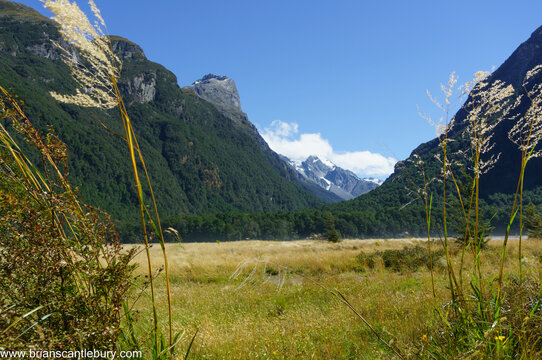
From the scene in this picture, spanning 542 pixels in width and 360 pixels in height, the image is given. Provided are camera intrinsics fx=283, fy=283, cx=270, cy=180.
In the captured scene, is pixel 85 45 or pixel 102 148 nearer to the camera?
pixel 85 45

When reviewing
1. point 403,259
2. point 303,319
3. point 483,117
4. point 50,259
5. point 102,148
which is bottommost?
point 403,259

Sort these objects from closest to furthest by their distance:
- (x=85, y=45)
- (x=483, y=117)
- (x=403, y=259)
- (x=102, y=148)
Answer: (x=85, y=45) < (x=483, y=117) < (x=403, y=259) < (x=102, y=148)

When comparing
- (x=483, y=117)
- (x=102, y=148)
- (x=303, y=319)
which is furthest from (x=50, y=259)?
(x=102, y=148)

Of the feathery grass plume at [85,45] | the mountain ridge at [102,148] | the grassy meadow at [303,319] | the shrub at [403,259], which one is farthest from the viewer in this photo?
the mountain ridge at [102,148]

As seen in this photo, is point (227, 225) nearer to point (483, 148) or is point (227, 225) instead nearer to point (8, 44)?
point (483, 148)

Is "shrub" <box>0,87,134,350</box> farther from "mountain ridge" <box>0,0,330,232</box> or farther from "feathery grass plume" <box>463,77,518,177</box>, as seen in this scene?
"mountain ridge" <box>0,0,330,232</box>

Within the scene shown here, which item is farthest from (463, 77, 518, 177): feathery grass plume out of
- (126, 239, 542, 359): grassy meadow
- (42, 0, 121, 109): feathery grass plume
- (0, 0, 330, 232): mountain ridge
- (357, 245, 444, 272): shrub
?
(0, 0, 330, 232): mountain ridge

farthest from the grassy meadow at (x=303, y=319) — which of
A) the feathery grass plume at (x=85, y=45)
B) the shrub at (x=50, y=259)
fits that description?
the feathery grass plume at (x=85, y=45)

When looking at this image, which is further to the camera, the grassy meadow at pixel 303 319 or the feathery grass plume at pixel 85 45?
the grassy meadow at pixel 303 319

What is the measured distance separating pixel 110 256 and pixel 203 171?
196371mm

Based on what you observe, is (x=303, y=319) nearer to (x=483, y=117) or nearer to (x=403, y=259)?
(x=483, y=117)

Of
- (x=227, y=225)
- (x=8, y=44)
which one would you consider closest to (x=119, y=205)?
(x=227, y=225)

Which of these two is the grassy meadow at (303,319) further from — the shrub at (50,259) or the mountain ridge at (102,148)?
the mountain ridge at (102,148)

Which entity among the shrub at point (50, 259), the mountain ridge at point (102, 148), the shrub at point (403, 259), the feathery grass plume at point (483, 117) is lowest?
the shrub at point (403, 259)
